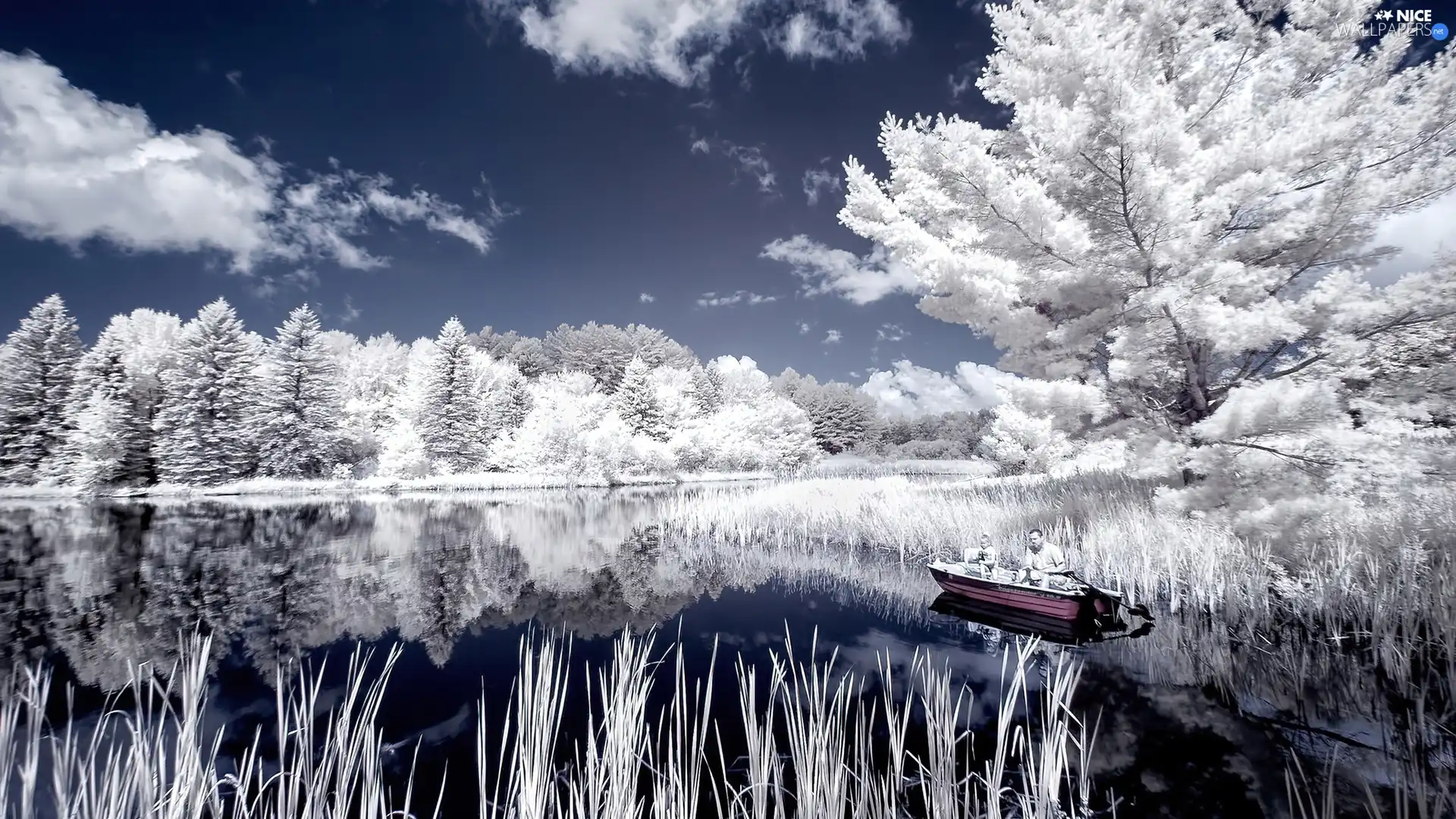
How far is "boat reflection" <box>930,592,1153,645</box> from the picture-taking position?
6355 millimetres

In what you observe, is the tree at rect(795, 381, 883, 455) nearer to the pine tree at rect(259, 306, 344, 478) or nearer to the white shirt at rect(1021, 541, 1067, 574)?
the pine tree at rect(259, 306, 344, 478)

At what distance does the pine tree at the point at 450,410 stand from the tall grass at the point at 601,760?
3575cm

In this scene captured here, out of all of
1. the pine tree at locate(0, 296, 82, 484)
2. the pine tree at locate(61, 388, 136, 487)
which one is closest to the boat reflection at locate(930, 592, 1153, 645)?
the pine tree at locate(61, 388, 136, 487)

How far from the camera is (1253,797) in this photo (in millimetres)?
3543

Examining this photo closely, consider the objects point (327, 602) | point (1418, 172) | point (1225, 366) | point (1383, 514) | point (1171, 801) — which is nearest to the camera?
point (1171, 801)

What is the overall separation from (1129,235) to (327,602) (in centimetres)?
1341

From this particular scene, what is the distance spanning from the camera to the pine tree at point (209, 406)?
31.5m

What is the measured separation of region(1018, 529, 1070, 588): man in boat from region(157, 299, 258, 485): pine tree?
42.1 m

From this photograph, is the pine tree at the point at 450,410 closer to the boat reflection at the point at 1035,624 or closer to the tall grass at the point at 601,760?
the tall grass at the point at 601,760

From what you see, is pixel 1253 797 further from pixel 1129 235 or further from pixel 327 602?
pixel 327 602

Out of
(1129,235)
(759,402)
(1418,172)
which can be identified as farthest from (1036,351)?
(759,402)

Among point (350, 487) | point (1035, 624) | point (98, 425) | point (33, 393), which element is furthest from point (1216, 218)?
point (33, 393)

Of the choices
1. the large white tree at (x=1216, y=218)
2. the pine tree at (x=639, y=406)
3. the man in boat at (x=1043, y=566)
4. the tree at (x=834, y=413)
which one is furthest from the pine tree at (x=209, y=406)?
the tree at (x=834, y=413)

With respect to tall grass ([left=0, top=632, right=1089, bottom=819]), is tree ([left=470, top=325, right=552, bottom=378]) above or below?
above
